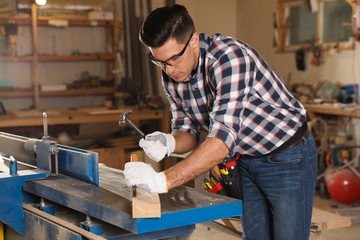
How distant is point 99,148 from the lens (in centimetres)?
414

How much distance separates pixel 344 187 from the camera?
3.62 m

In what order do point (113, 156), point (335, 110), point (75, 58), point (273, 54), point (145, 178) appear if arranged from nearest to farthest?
point (145, 178) → point (335, 110) → point (113, 156) → point (75, 58) → point (273, 54)

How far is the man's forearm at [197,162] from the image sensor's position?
1312mm

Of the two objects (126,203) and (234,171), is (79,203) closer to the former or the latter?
(126,203)

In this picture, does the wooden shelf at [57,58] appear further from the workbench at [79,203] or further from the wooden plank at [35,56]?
the workbench at [79,203]

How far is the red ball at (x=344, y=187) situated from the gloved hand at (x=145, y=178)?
8.83 feet

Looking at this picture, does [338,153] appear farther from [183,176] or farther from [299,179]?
[183,176]

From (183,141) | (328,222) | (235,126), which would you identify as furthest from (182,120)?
(328,222)

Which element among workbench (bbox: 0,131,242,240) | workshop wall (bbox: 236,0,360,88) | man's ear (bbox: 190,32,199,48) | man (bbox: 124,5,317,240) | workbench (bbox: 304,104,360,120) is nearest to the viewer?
workbench (bbox: 0,131,242,240)

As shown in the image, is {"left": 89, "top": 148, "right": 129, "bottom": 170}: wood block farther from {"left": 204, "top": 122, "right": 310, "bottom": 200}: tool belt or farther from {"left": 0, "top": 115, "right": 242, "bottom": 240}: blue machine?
{"left": 204, "top": 122, "right": 310, "bottom": 200}: tool belt

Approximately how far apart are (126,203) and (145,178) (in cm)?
9

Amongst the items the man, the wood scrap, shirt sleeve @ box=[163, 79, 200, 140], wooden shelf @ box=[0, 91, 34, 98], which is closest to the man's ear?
the man

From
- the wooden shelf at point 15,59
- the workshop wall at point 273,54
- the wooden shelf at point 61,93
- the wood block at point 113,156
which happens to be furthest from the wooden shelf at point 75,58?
the workshop wall at point 273,54

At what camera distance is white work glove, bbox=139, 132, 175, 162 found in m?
1.56
